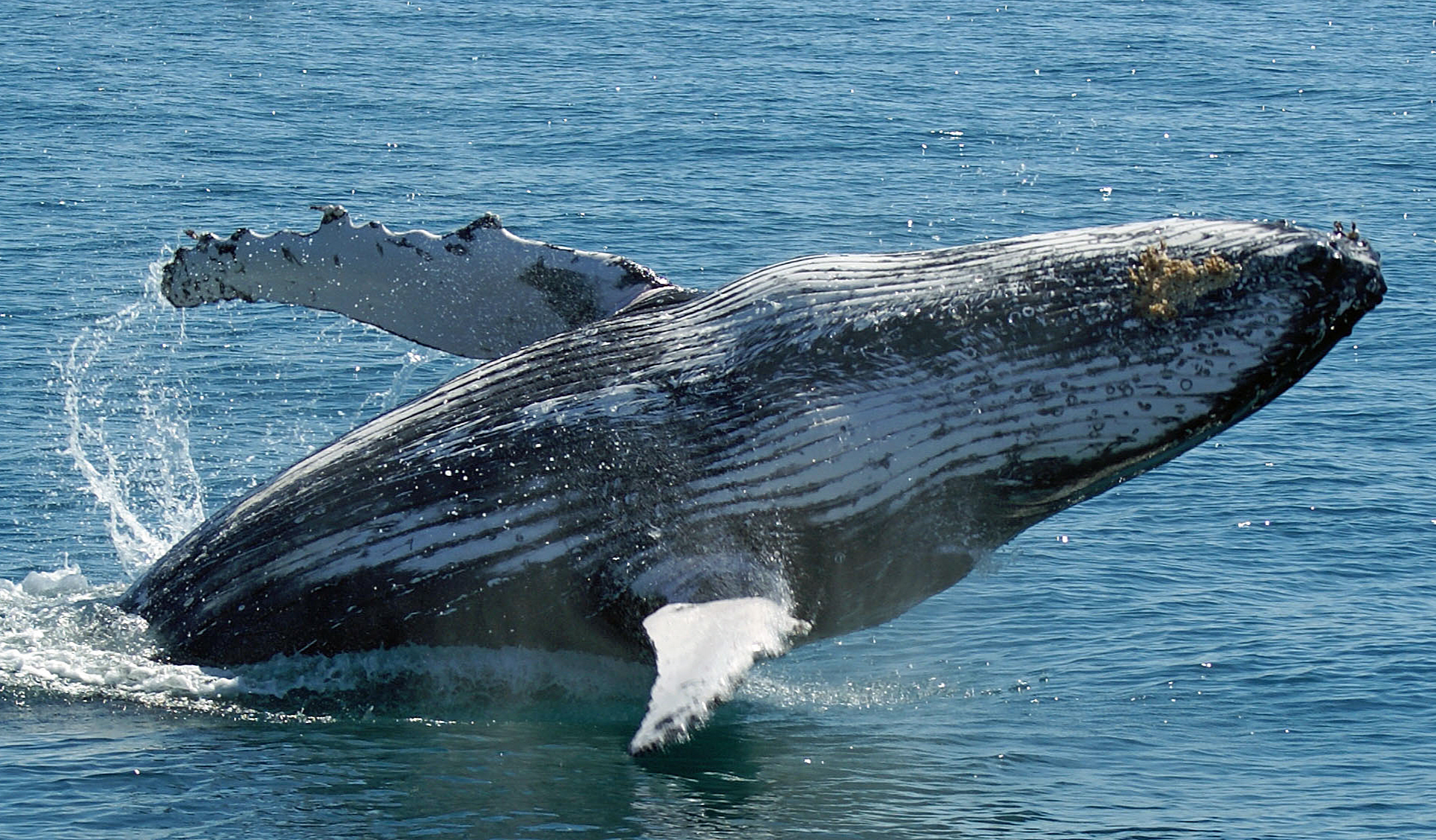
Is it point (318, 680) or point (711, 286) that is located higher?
point (711, 286)

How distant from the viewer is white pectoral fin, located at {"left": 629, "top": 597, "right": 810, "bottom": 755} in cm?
855

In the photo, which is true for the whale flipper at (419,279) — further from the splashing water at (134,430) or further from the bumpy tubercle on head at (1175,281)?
the bumpy tubercle on head at (1175,281)

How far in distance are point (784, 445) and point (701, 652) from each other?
1.54 metres

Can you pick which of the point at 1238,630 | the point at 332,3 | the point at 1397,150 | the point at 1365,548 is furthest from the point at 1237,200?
the point at 332,3

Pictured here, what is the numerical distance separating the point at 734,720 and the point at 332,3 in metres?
37.3

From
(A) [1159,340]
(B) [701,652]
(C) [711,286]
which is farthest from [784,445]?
(C) [711,286]

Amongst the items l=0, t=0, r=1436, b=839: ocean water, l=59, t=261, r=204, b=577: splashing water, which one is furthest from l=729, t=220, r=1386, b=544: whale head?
l=59, t=261, r=204, b=577: splashing water

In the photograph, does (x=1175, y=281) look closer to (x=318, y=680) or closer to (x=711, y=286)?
(x=318, y=680)

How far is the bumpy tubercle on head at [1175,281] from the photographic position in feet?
32.9

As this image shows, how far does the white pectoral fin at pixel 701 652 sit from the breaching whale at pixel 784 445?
0.04 meters

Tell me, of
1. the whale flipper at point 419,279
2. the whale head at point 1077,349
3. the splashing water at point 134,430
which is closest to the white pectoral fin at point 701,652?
the whale head at point 1077,349

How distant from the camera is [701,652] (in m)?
9.20

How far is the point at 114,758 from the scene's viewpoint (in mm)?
10680

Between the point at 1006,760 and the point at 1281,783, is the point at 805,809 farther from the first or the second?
the point at 1281,783
